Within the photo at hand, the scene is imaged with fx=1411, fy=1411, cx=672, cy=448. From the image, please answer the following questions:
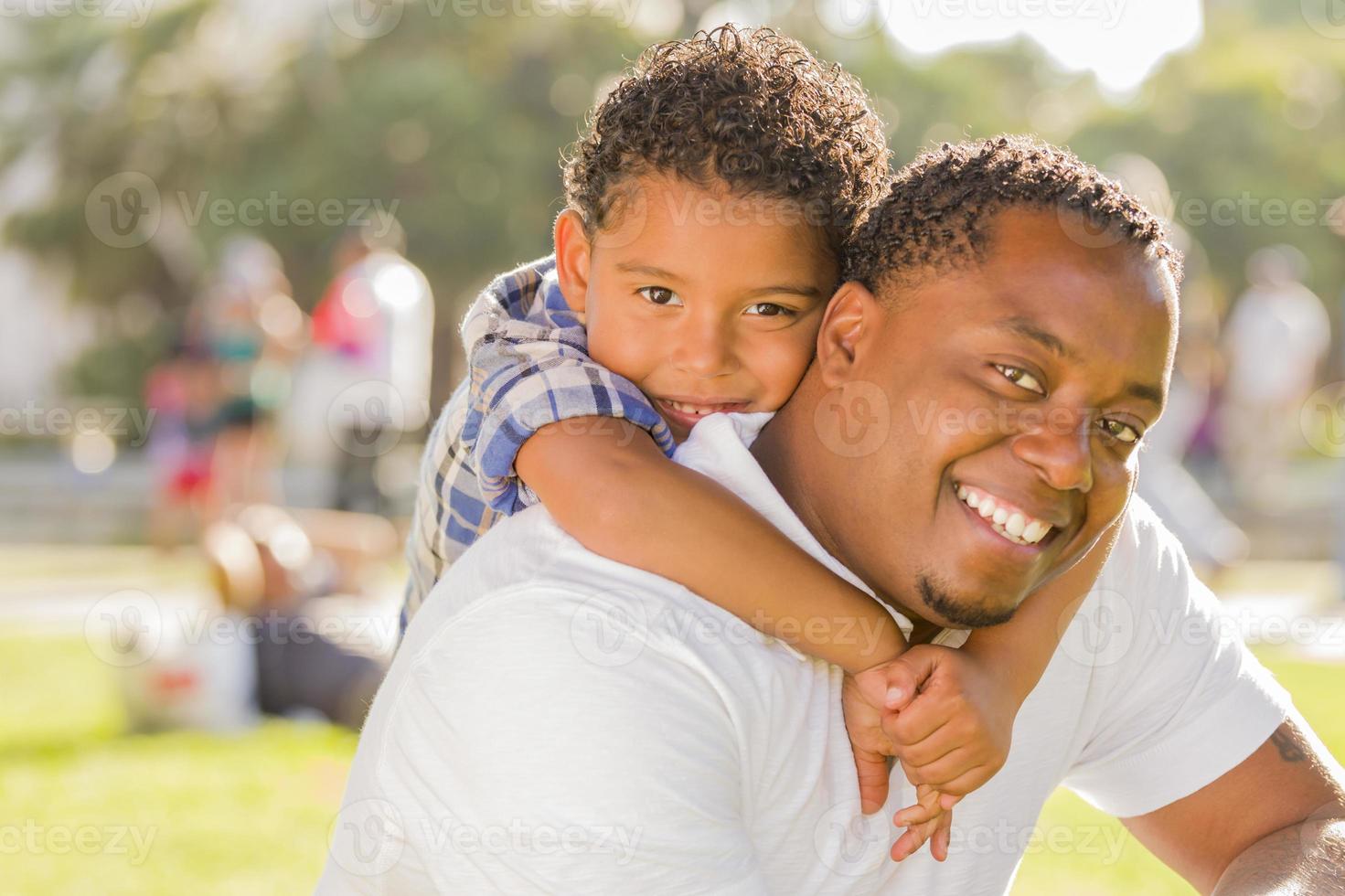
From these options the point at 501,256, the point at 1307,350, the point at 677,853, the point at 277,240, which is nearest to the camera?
the point at 677,853

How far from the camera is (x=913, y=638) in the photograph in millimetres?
2240

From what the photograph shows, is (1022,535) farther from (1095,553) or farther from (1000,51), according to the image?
(1000,51)

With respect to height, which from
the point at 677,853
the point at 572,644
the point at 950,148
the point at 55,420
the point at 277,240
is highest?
the point at 950,148

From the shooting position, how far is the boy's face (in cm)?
249

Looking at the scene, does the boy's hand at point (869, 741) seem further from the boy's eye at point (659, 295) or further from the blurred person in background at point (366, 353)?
the blurred person in background at point (366, 353)

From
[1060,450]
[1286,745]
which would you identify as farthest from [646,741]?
[1286,745]

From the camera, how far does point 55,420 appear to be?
858 inches

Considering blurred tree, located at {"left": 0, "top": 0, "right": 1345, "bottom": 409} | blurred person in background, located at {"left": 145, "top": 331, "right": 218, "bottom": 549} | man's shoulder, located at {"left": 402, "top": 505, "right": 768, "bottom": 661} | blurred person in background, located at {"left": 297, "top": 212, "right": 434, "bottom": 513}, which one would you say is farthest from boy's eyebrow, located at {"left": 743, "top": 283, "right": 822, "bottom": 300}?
blurred tree, located at {"left": 0, "top": 0, "right": 1345, "bottom": 409}

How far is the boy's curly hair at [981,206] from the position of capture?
2.12 metres

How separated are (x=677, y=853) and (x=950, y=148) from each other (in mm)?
1299

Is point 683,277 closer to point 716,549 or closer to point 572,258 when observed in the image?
point 572,258

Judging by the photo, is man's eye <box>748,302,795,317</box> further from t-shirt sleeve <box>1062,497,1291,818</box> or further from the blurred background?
the blurred background

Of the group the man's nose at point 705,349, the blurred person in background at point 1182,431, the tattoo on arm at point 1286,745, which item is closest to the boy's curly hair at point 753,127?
the man's nose at point 705,349

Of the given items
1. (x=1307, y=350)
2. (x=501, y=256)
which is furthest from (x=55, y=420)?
(x=1307, y=350)
